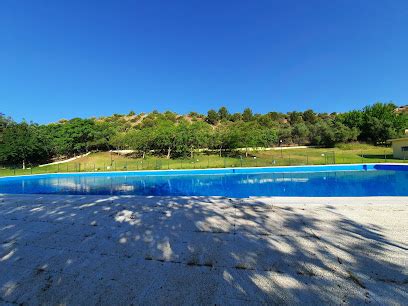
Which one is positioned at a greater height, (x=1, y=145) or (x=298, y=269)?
(x=1, y=145)

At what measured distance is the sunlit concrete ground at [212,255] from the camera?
2.12 metres

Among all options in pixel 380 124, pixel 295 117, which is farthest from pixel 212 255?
pixel 295 117

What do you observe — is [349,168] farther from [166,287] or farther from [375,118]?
[375,118]

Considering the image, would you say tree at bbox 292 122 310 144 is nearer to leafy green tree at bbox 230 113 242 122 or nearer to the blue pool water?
the blue pool water

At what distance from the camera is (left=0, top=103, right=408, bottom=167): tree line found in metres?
25.5

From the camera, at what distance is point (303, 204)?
494 centimetres

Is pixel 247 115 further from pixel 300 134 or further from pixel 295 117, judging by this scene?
pixel 300 134

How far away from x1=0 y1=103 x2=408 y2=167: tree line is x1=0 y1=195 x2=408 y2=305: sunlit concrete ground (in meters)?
21.1

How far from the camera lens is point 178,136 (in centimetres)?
2619

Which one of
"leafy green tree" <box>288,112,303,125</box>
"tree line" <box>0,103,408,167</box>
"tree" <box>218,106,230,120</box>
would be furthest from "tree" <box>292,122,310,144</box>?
"tree" <box>218,106,230,120</box>

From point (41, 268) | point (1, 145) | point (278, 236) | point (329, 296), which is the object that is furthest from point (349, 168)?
point (1, 145)

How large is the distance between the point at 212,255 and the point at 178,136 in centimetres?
2374

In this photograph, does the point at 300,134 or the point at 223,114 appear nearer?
the point at 300,134

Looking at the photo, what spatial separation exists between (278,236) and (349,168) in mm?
17009
